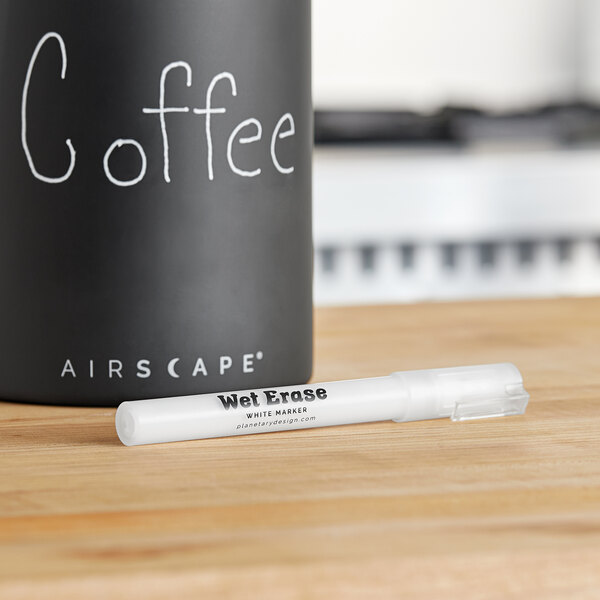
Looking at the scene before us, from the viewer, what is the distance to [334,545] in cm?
17

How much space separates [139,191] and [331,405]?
0.08 meters

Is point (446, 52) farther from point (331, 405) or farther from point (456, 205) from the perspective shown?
point (331, 405)

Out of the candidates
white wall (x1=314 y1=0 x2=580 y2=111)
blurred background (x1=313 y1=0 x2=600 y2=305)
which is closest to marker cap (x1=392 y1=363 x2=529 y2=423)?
blurred background (x1=313 y1=0 x2=600 y2=305)

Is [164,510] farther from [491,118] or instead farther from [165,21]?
[491,118]

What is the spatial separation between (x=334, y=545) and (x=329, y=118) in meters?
1.63

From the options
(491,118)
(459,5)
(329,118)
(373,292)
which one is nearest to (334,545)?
(373,292)

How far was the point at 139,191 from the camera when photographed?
0.26 metres

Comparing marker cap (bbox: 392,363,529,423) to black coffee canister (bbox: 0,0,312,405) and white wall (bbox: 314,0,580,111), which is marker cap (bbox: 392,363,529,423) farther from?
white wall (bbox: 314,0,580,111)

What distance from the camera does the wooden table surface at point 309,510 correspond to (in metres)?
0.16

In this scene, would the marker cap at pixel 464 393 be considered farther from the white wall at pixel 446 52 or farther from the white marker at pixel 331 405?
the white wall at pixel 446 52

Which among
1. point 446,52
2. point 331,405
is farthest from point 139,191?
point 446,52

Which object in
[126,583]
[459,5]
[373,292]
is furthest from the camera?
[459,5]

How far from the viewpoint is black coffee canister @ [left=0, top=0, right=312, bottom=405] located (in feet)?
0.84

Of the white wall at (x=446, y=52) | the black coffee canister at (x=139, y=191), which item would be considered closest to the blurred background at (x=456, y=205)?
the black coffee canister at (x=139, y=191)
